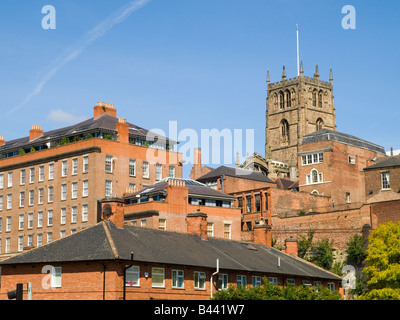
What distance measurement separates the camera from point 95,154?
85.5m

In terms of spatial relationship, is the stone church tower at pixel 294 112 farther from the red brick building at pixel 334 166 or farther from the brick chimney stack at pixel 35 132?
the brick chimney stack at pixel 35 132

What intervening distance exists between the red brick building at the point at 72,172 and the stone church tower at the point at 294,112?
234ft

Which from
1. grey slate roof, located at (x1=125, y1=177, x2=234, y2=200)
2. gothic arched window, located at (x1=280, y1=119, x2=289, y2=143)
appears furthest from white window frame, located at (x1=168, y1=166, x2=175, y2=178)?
gothic arched window, located at (x1=280, y1=119, x2=289, y2=143)

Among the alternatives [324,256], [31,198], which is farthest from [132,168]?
[324,256]

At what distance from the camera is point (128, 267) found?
46375 mm

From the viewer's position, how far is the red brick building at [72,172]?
85812mm

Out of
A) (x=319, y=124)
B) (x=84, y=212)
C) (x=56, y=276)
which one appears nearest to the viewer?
(x=56, y=276)

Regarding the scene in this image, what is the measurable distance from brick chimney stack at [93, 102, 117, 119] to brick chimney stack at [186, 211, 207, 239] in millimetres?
38223

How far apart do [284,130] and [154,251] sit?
120128 mm

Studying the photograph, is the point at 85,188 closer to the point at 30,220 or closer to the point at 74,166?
the point at 74,166

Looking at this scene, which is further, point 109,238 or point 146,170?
point 146,170

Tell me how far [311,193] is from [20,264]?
60.9 metres

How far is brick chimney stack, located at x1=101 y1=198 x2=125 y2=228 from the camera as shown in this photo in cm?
5247
